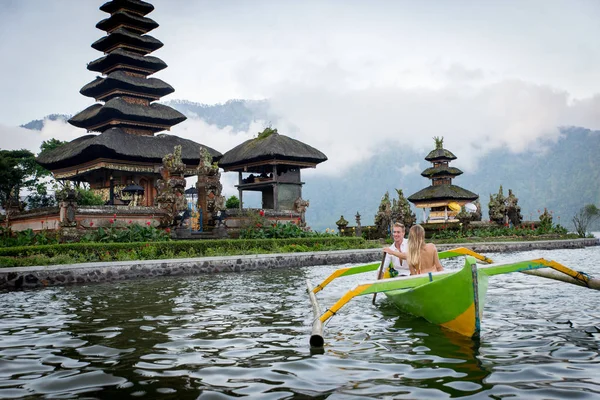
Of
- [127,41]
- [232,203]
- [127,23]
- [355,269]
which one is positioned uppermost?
[127,23]

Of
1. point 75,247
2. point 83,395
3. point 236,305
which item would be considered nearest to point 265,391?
point 83,395

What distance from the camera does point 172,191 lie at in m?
27.7

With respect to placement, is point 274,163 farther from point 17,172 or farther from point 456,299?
point 456,299

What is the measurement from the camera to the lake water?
16.1ft

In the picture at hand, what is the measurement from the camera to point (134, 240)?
23.6 meters

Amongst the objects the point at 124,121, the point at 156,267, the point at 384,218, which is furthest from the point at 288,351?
the point at 124,121

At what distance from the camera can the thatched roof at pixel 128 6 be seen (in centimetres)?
4188

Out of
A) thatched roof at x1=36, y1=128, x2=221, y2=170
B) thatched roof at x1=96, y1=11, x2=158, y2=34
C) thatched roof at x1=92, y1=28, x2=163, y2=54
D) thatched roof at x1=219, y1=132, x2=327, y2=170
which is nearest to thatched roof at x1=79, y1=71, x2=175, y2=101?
thatched roof at x1=92, y1=28, x2=163, y2=54

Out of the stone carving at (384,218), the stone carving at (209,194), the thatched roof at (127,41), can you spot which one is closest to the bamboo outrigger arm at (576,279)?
the stone carving at (209,194)

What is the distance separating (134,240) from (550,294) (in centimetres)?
1750

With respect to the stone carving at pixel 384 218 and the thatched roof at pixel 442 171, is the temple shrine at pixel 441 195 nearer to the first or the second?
the thatched roof at pixel 442 171

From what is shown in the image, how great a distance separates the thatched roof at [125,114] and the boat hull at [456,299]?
1315 inches

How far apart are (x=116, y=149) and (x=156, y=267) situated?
19.1 m

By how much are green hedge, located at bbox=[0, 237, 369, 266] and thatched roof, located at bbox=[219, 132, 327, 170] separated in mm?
11323
